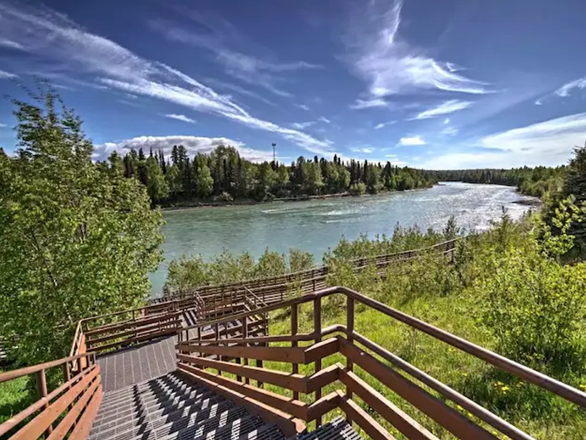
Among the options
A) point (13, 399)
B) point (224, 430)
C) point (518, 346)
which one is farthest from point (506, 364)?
point (13, 399)

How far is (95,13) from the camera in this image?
27.7ft

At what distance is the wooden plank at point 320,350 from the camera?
2.16 metres

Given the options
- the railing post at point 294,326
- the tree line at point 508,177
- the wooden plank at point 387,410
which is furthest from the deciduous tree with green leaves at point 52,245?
the tree line at point 508,177

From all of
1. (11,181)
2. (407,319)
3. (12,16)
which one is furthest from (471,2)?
(11,181)

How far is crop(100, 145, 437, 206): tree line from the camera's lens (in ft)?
217

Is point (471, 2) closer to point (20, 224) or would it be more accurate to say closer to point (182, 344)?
point (182, 344)

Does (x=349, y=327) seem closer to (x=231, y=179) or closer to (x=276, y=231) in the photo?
(x=276, y=231)

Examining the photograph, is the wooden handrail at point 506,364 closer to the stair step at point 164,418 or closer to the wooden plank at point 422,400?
the wooden plank at point 422,400

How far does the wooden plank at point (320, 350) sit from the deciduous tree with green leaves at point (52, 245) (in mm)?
8249

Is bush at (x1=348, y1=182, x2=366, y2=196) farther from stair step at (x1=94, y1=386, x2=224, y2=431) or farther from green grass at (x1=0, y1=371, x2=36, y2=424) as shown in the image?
stair step at (x1=94, y1=386, x2=224, y2=431)

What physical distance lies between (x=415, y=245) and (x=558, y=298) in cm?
1687

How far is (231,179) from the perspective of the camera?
241 feet

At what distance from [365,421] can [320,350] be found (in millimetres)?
496

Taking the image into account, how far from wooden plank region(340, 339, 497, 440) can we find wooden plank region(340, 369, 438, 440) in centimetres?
13
